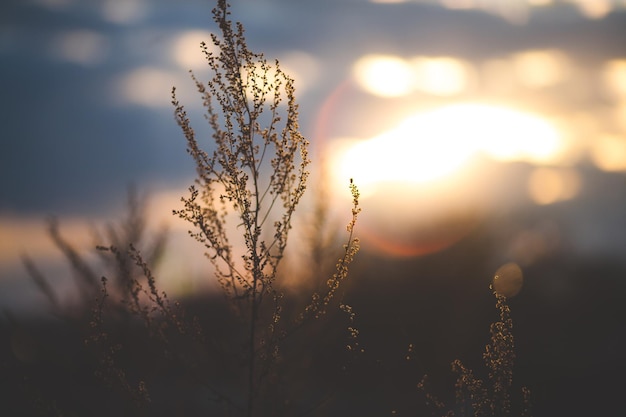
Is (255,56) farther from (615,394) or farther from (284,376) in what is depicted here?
(615,394)

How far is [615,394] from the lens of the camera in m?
20.5

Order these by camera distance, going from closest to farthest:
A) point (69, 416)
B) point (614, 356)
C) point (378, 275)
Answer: point (69, 416) < point (614, 356) < point (378, 275)

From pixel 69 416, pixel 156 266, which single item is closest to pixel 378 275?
pixel 156 266

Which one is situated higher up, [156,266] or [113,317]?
[156,266]

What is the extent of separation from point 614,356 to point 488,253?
7136 millimetres

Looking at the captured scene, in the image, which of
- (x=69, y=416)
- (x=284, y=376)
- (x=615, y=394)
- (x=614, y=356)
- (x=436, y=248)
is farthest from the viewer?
(x=436, y=248)

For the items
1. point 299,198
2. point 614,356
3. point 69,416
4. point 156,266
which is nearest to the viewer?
point 299,198

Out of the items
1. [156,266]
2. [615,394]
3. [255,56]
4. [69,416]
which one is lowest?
[615,394]

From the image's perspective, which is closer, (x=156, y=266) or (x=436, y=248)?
(x=156, y=266)

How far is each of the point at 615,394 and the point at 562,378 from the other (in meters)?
1.88

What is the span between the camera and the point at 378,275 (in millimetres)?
26859

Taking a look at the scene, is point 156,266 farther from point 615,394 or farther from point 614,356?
point 614,356

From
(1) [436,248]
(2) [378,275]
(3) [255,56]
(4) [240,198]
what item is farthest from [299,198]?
(1) [436,248]

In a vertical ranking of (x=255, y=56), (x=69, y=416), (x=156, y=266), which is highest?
(x=255, y=56)
